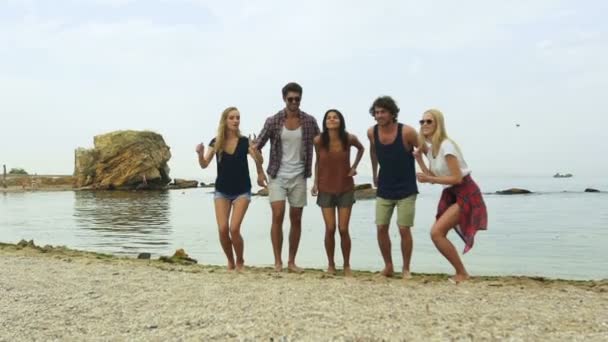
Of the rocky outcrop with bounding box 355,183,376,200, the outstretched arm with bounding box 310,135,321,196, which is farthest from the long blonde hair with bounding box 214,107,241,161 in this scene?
the rocky outcrop with bounding box 355,183,376,200

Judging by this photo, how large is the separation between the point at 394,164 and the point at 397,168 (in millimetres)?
62

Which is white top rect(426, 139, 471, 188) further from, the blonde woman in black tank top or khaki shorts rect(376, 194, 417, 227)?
the blonde woman in black tank top

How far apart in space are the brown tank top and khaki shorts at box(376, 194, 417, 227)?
48 cm

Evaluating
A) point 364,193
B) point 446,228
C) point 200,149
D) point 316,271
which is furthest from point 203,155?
point 364,193

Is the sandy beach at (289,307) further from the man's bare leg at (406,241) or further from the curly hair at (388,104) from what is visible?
the curly hair at (388,104)

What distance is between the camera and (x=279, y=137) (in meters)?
7.09

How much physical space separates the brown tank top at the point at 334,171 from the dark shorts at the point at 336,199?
52 mm

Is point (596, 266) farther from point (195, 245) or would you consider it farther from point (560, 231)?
point (195, 245)

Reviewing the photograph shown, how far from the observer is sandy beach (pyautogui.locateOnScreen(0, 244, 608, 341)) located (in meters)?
4.36

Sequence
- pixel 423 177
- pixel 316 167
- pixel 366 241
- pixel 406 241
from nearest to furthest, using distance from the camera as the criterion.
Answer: pixel 423 177 < pixel 406 241 < pixel 316 167 < pixel 366 241

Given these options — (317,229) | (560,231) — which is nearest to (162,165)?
(317,229)

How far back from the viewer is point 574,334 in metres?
4.23

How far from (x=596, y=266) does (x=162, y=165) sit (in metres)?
60.9

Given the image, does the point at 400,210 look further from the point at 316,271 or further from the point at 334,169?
the point at 316,271
